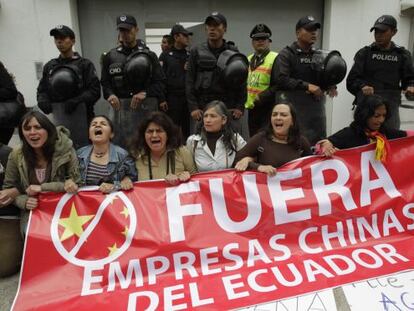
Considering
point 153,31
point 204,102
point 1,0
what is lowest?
point 204,102

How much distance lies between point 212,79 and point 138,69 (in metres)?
0.80

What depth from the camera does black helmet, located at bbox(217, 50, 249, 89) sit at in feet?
13.5

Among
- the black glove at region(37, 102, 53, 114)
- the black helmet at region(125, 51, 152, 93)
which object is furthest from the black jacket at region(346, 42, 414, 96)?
the black glove at region(37, 102, 53, 114)

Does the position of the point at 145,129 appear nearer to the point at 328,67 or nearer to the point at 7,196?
the point at 7,196

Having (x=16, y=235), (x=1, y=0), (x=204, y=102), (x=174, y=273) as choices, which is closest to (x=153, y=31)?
(x=1, y=0)

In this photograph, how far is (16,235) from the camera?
330 centimetres

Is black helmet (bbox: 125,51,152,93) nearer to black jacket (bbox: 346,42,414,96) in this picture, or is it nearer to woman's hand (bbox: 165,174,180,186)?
woman's hand (bbox: 165,174,180,186)

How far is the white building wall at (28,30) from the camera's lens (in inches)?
248

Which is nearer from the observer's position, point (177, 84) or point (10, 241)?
point (10, 241)

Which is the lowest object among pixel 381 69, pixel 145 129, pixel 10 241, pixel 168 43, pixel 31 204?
pixel 10 241

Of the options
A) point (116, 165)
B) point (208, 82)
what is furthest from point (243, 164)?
point (208, 82)

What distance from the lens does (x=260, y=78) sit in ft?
16.0

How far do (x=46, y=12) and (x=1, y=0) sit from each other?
2.24ft

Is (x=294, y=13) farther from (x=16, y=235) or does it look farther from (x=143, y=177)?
(x=16, y=235)
